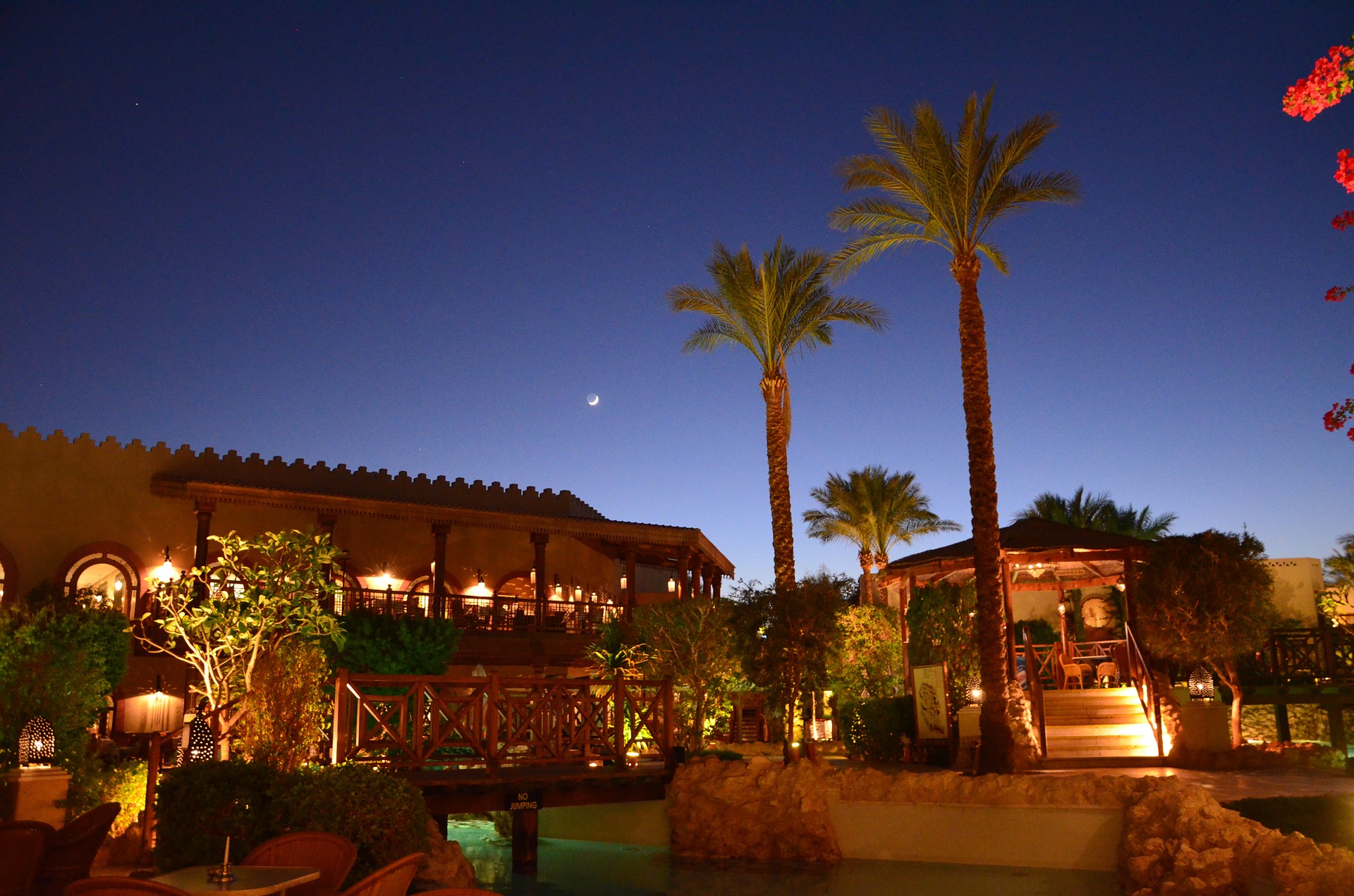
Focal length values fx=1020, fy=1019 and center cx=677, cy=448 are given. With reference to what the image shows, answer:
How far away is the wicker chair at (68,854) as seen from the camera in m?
6.79

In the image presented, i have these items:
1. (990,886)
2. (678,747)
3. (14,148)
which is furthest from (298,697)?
(14,148)

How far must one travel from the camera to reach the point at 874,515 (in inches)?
1345

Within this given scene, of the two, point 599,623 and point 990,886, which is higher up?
point 599,623

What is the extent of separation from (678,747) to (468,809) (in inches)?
118

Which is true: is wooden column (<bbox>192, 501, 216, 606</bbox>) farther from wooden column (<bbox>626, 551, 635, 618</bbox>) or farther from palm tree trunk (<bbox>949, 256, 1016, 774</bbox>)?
palm tree trunk (<bbox>949, 256, 1016, 774</bbox>)

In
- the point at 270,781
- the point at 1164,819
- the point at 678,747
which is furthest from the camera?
the point at 678,747

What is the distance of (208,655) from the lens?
37.1 ft

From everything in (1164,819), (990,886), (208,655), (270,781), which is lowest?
(990,886)

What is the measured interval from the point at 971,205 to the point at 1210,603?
22.9 ft

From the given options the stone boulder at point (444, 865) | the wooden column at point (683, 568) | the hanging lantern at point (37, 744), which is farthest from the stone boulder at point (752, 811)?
the wooden column at point (683, 568)

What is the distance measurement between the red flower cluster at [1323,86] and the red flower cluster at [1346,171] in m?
0.29

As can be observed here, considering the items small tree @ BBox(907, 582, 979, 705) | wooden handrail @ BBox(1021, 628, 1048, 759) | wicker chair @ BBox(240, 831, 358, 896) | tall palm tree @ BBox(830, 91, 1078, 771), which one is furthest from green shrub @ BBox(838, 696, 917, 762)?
wicker chair @ BBox(240, 831, 358, 896)

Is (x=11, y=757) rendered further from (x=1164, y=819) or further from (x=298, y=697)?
(x=1164, y=819)

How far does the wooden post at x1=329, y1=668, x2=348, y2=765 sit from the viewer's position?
1155 cm
